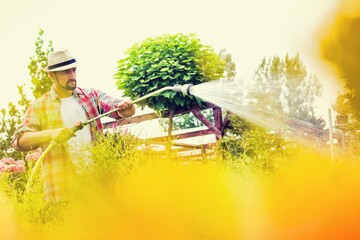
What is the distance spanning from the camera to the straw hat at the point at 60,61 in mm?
1723

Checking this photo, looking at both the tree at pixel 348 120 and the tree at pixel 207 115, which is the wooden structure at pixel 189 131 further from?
the tree at pixel 348 120

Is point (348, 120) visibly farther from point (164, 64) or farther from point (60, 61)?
point (60, 61)

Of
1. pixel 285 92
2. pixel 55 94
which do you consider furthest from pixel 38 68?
pixel 285 92

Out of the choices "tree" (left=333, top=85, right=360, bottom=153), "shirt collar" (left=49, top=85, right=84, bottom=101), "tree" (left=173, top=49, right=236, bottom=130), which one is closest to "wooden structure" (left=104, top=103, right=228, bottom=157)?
"tree" (left=173, top=49, right=236, bottom=130)

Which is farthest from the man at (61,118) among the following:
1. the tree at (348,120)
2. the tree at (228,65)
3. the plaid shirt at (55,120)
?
the tree at (348,120)

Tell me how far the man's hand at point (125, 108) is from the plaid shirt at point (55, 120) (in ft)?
0.21

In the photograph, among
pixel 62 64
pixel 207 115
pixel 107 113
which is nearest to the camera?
pixel 107 113

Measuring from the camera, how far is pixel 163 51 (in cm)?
195

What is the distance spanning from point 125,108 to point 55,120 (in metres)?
0.28

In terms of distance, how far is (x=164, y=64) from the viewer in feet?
6.30

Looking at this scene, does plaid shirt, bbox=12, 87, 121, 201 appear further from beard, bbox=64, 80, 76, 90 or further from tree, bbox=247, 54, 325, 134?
tree, bbox=247, 54, 325, 134

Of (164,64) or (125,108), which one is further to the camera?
(164,64)

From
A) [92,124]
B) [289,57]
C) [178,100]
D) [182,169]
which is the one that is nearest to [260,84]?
[289,57]

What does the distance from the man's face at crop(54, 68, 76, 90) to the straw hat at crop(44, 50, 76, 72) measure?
2cm
